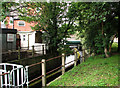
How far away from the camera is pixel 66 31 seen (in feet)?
27.2

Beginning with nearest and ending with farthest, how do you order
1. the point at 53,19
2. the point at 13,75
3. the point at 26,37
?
the point at 13,75 < the point at 53,19 < the point at 26,37

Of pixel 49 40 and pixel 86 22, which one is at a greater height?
A: pixel 86 22

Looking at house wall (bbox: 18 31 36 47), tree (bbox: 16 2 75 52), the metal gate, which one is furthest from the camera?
house wall (bbox: 18 31 36 47)

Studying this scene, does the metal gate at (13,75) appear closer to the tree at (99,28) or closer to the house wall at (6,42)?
the tree at (99,28)

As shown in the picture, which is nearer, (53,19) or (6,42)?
(53,19)

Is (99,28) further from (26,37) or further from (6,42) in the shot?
(26,37)

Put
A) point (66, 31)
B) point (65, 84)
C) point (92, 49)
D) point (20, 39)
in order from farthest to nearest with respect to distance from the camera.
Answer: point (20, 39) < point (92, 49) < point (66, 31) < point (65, 84)

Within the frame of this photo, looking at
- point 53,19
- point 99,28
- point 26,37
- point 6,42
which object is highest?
point 53,19

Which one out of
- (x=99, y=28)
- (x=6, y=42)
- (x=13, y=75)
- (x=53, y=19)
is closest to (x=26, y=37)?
(x=6, y=42)

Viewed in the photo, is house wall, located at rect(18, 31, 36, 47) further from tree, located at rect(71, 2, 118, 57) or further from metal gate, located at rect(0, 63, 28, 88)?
metal gate, located at rect(0, 63, 28, 88)

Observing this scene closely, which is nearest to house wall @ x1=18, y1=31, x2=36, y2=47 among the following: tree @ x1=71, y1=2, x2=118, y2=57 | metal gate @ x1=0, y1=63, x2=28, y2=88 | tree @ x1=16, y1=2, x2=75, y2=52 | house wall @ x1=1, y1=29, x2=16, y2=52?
house wall @ x1=1, y1=29, x2=16, y2=52

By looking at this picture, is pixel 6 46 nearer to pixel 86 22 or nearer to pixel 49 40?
pixel 49 40

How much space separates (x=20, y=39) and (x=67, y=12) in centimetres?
836

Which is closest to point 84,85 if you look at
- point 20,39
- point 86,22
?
point 86,22
